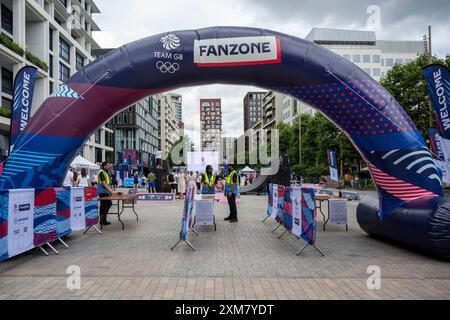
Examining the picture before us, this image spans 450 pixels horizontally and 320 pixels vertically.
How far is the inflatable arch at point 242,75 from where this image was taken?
7371 millimetres

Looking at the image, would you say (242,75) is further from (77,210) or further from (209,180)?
(77,210)

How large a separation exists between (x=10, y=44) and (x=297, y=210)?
25321 mm

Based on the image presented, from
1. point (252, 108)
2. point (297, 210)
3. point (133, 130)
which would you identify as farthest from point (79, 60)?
point (252, 108)

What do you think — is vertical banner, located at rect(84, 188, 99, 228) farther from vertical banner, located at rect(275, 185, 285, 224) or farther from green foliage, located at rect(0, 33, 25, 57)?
green foliage, located at rect(0, 33, 25, 57)

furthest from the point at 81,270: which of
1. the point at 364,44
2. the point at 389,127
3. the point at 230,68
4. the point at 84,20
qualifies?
the point at 364,44

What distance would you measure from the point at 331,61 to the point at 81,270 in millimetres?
6476

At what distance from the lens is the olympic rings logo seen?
300 inches

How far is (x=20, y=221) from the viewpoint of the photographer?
6.06 metres

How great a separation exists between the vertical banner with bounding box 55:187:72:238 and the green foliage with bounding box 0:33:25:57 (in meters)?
21.2

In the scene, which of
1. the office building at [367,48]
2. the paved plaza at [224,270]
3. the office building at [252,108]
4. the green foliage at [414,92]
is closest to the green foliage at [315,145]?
the green foliage at [414,92]

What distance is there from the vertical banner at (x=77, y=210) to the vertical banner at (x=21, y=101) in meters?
1.84

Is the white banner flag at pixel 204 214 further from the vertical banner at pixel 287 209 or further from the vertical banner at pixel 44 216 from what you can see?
the vertical banner at pixel 44 216

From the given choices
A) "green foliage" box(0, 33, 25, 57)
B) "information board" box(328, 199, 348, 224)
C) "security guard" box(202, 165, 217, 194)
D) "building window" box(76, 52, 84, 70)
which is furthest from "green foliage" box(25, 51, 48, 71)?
"information board" box(328, 199, 348, 224)
